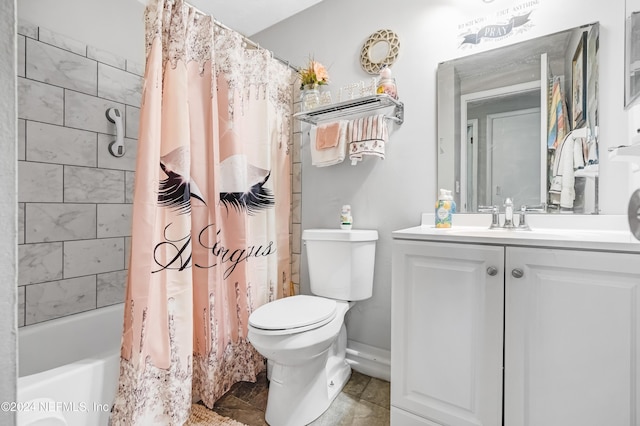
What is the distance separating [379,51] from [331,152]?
67 centimetres

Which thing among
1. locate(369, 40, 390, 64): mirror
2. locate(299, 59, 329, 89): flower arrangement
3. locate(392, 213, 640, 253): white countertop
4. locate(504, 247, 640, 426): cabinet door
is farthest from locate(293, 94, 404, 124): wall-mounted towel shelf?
locate(504, 247, 640, 426): cabinet door

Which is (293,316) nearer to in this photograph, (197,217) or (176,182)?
(197,217)

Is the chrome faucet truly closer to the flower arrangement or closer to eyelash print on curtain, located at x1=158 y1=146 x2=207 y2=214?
the flower arrangement

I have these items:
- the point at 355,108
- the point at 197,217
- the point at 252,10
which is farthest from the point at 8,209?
the point at 252,10

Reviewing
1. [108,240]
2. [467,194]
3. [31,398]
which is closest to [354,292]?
[467,194]

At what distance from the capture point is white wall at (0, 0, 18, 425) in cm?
32

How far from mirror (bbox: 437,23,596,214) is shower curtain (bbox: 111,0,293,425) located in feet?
3.51

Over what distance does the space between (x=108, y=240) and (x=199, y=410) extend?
3.74 ft

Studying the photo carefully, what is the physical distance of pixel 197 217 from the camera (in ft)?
4.97

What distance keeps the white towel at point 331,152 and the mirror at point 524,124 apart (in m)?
0.54

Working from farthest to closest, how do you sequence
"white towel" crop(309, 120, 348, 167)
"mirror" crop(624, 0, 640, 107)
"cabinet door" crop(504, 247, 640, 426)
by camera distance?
1. "white towel" crop(309, 120, 348, 167)
2. "mirror" crop(624, 0, 640, 107)
3. "cabinet door" crop(504, 247, 640, 426)

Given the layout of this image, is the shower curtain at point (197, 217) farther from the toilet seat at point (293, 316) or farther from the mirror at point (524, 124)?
the mirror at point (524, 124)

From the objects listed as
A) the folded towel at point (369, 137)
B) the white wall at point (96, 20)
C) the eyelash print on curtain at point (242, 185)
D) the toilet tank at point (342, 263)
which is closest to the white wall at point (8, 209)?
the eyelash print on curtain at point (242, 185)

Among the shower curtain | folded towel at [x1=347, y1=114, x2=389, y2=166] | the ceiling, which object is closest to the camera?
the shower curtain
